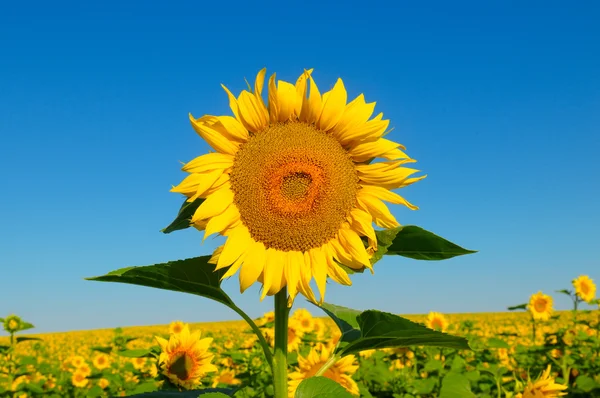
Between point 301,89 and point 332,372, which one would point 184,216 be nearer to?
point 301,89

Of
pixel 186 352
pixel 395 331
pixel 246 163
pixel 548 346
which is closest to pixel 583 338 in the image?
pixel 548 346

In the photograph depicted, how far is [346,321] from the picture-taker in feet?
9.49

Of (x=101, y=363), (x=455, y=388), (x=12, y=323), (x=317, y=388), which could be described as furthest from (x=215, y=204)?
(x=101, y=363)

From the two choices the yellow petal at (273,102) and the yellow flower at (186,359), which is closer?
the yellow petal at (273,102)

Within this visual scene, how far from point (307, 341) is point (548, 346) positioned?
10.3ft

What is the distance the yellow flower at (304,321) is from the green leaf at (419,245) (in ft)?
20.2

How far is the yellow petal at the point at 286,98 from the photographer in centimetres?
231

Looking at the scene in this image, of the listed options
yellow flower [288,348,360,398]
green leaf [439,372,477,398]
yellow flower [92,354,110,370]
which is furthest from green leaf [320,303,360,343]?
yellow flower [92,354,110,370]

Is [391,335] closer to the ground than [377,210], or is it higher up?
closer to the ground

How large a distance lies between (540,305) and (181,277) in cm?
937

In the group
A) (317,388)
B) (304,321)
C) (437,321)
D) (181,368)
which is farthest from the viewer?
(437,321)

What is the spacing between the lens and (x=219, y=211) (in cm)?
231

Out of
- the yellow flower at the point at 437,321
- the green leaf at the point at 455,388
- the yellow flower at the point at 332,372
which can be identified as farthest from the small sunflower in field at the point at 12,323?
the yellow flower at the point at 437,321

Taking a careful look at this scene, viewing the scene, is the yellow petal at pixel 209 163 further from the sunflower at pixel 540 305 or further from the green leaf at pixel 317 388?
the sunflower at pixel 540 305
